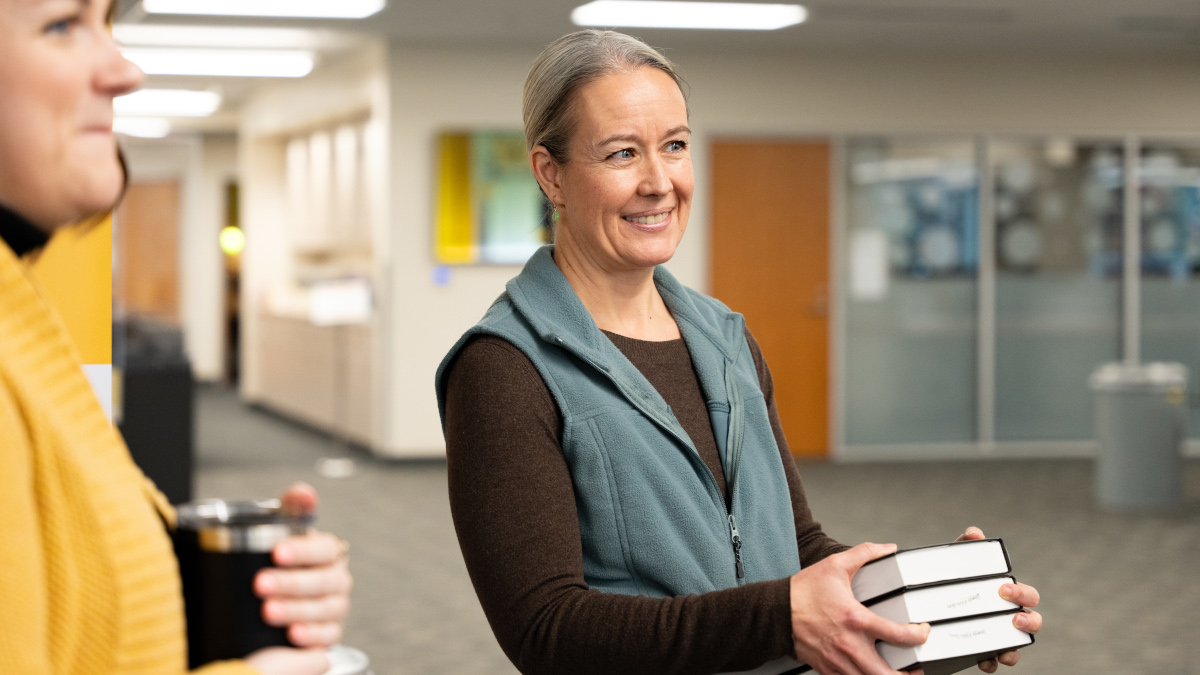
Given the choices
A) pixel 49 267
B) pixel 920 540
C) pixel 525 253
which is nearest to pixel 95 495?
pixel 49 267

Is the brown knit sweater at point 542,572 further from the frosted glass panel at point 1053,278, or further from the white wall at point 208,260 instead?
the white wall at point 208,260

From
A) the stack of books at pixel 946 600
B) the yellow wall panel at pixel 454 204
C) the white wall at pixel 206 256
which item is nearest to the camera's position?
the stack of books at pixel 946 600

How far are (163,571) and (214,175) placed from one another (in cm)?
1716

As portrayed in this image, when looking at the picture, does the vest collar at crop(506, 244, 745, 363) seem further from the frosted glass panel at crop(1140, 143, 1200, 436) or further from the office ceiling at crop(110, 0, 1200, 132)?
the frosted glass panel at crop(1140, 143, 1200, 436)

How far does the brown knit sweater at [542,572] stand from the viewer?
1.31 meters

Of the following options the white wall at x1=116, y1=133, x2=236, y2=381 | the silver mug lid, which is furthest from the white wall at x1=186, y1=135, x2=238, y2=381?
the silver mug lid

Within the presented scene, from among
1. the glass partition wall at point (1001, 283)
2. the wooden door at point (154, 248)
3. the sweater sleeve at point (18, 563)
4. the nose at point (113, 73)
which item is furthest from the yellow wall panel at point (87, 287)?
the wooden door at point (154, 248)

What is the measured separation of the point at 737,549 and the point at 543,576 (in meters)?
0.26

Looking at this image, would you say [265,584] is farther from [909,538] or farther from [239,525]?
[909,538]

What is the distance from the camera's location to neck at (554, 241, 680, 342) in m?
1.60

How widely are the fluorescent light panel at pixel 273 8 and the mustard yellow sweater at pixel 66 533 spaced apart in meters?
7.20

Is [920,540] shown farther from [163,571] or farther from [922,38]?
[163,571]

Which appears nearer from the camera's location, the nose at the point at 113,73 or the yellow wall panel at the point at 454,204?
the nose at the point at 113,73

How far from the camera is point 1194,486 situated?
8.60 metres
